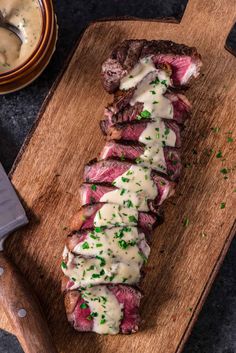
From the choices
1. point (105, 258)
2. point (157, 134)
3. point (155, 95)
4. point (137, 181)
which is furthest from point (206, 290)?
point (155, 95)

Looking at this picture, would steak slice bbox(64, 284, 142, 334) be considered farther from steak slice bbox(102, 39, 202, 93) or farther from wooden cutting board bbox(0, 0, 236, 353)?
steak slice bbox(102, 39, 202, 93)

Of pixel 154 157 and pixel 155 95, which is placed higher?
pixel 155 95

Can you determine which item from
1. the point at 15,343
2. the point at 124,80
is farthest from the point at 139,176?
the point at 15,343

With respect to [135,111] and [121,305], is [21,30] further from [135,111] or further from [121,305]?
[121,305]

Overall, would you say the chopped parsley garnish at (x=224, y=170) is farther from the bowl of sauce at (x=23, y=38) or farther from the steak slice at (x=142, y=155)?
the bowl of sauce at (x=23, y=38)

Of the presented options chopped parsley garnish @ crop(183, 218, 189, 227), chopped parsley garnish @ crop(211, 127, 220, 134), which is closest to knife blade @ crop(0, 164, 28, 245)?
chopped parsley garnish @ crop(183, 218, 189, 227)

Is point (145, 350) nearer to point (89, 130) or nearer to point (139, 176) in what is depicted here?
point (139, 176)

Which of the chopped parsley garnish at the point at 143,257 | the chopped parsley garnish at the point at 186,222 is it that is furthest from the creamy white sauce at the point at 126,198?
the chopped parsley garnish at the point at 186,222
